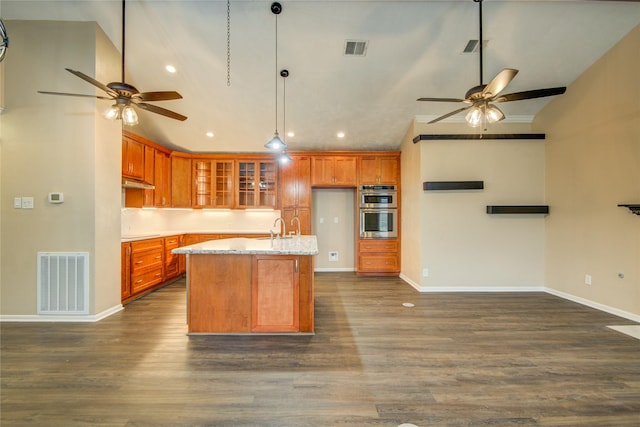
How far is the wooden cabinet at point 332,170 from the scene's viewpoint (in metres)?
5.48

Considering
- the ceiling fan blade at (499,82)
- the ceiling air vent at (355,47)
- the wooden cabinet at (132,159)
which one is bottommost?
the wooden cabinet at (132,159)

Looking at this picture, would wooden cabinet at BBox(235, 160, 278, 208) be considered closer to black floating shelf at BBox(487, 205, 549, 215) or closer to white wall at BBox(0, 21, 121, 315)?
white wall at BBox(0, 21, 121, 315)

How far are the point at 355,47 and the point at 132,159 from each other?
3.72 m

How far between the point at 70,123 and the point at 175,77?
140 cm

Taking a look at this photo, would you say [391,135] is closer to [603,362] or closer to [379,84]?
[379,84]

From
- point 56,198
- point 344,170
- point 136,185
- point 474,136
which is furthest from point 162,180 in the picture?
point 474,136

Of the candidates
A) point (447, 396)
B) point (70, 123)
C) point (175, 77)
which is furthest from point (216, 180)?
point (447, 396)

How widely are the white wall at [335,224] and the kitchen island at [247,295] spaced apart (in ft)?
10.5

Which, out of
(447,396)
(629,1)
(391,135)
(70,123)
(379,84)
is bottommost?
(447,396)

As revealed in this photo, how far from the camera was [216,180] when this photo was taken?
18.4 feet

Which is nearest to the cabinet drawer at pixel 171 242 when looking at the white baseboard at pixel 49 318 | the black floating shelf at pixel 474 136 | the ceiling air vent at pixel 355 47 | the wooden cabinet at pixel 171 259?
the wooden cabinet at pixel 171 259

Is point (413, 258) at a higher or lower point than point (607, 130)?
lower

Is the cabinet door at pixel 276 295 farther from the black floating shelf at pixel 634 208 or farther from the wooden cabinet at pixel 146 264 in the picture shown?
the black floating shelf at pixel 634 208

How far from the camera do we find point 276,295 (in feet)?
9.15
